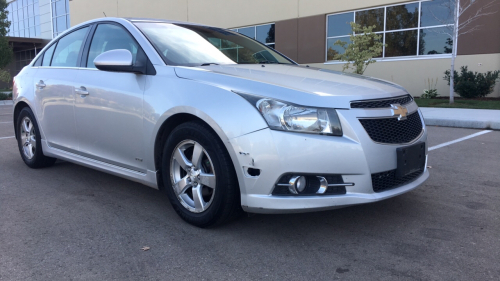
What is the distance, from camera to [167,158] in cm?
326

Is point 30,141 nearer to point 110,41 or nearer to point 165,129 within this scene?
point 110,41

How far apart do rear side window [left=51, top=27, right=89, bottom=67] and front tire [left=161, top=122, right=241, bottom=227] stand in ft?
6.01

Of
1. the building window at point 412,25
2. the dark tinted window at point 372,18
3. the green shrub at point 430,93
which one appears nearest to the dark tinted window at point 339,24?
the building window at point 412,25

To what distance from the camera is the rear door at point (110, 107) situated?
137 inches

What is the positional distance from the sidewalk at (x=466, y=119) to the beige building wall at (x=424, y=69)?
321 centimetres

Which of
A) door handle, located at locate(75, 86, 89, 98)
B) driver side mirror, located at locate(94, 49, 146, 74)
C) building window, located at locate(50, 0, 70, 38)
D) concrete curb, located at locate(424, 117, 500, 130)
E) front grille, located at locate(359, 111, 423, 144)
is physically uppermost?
building window, located at locate(50, 0, 70, 38)

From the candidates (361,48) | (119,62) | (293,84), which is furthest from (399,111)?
(361,48)

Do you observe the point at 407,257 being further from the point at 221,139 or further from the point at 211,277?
the point at 221,139

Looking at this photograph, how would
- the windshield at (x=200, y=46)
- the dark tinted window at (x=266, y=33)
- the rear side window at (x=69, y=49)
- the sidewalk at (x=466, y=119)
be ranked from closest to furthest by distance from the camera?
the windshield at (x=200, y=46) < the rear side window at (x=69, y=49) < the sidewalk at (x=466, y=119) < the dark tinted window at (x=266, y=33)

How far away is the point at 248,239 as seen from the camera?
3014 mm

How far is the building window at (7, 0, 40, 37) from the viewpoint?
3706 centimetres

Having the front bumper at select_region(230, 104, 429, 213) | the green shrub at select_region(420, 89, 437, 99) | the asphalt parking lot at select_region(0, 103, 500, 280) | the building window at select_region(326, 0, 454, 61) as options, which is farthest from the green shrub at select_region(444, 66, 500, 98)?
the front bumper at select_region(230, 104, 429, 213)

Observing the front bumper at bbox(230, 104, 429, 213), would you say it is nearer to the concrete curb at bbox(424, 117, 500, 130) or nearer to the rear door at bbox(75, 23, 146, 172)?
the rear door at bbox(75, 23, 146, 172)

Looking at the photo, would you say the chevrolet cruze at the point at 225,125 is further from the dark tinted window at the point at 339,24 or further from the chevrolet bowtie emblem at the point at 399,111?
the dark tinted window at the point at 339,24
